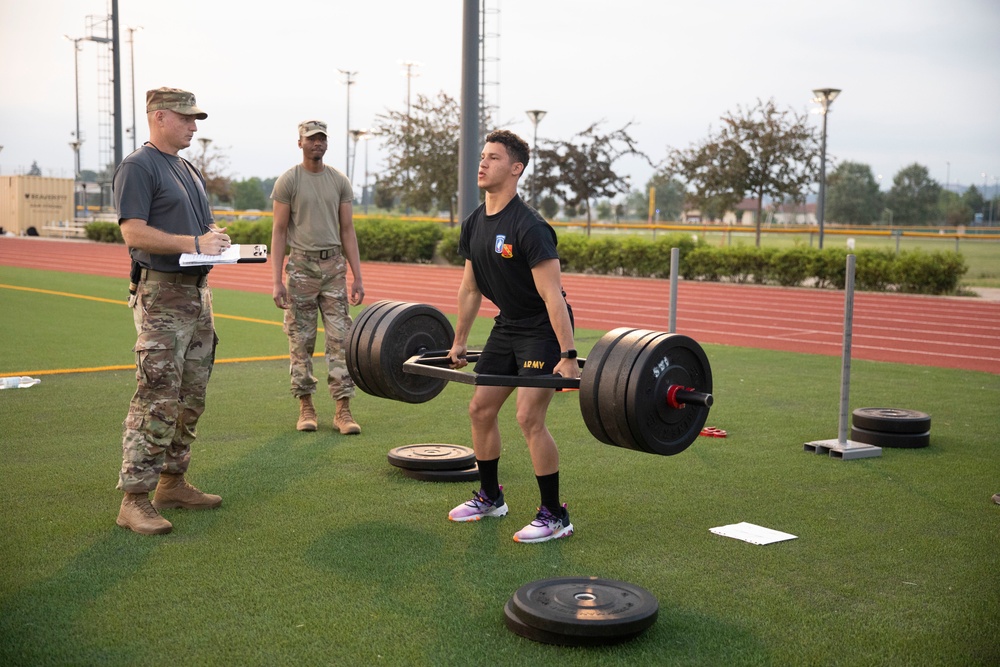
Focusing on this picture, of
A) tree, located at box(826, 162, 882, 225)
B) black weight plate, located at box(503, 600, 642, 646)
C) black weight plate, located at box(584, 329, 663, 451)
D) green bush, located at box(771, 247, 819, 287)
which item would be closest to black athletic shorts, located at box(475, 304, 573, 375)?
black weight plate, located at box(584, 329, 663, 451)

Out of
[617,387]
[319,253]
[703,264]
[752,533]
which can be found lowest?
[752,533]

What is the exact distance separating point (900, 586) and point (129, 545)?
3.43 metres

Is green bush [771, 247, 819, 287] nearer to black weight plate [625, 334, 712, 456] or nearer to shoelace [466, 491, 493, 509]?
shoelace [466, 491, 493, 509]

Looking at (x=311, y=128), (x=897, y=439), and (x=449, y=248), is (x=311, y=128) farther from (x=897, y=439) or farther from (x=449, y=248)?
(x=449, y=248)

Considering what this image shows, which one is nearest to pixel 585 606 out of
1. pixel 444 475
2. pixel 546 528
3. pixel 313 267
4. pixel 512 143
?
pixel 546 528

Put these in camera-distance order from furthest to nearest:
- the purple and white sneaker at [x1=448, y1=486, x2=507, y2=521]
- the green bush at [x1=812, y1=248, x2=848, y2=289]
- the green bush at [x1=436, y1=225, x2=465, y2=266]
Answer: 1. the green bush at [x1=436, y1=225, x2=465, y2=266]
2. the green bush at [x1=812, y1=248, x2=848, y2=289]
3. the purple and white sneaker at [x1=448, y1=486, x2=507, y2=521]

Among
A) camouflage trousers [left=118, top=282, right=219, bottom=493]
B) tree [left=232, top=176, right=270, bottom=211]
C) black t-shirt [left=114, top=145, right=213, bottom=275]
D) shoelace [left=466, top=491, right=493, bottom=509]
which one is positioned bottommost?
shoelace [left=466, top=491, right=493, bottom=509]

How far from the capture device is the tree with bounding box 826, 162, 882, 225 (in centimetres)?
8350

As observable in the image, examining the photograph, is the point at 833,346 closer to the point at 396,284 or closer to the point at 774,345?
the point at 774,345

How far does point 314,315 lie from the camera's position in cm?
754

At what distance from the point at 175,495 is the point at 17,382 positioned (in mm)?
4152

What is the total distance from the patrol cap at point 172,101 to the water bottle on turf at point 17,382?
15.0ft

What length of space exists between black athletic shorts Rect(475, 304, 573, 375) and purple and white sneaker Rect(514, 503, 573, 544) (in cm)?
71

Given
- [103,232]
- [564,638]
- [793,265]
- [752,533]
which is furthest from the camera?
[103,232]
